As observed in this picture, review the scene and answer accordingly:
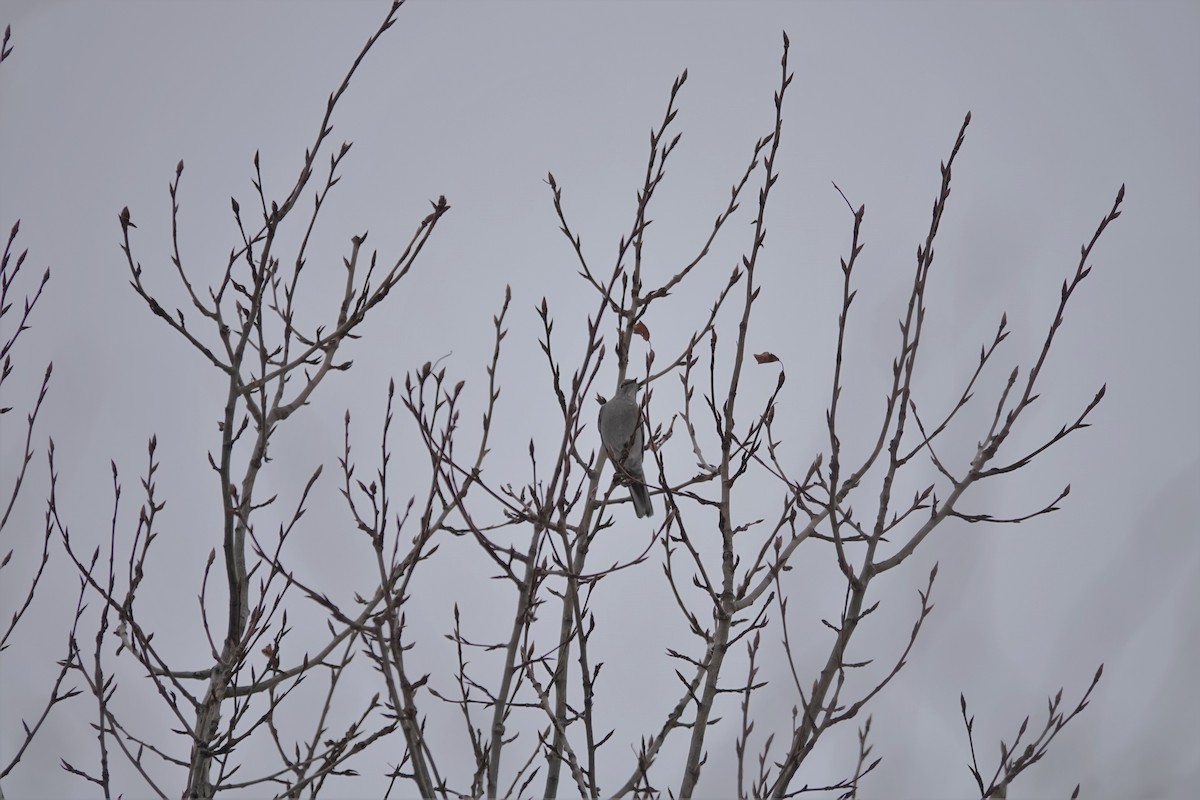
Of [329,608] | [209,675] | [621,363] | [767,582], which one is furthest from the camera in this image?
[621,363]

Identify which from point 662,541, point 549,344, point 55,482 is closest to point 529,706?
point 662,541

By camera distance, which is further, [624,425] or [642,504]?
[624,425]

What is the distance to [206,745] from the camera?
10.5 feet

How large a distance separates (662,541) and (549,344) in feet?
2.80

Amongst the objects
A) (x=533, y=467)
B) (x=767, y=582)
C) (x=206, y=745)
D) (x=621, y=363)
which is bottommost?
(x=206, y=745)

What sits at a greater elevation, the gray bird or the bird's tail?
the gray bird

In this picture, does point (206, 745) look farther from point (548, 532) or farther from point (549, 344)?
point (549, 344)

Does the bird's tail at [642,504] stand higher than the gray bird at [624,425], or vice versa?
the gray bird at [624,425]

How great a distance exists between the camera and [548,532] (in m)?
3.51

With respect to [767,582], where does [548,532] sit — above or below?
above

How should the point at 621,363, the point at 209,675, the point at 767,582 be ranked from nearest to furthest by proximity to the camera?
the point at 767,582 < the point at 209,675 < the point at 621,363

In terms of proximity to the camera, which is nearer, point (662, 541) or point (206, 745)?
point (206, 745)

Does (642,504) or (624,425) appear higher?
(624,425)

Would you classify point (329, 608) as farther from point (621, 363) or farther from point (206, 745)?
point (621, 363)
